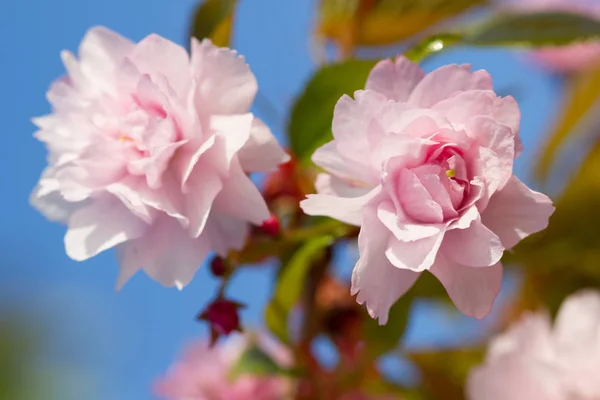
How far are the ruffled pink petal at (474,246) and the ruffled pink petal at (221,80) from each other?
0.11 meters

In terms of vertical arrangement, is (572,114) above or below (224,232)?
below

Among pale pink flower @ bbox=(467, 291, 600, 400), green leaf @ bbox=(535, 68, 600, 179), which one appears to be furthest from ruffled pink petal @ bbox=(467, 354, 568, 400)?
green leaf @ bbox=(535, 68, 600, 179)

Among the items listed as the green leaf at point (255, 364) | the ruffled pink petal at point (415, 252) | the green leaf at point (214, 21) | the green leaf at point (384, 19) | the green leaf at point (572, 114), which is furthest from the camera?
the green leaf at point (572, 114)

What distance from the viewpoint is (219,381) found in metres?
0.58

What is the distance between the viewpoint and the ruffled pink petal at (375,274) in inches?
10.6

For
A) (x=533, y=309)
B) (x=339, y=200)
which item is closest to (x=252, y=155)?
(x=339, y=200)

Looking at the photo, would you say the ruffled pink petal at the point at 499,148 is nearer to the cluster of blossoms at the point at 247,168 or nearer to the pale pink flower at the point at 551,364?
the cluster of blossoms at the point at 247,168

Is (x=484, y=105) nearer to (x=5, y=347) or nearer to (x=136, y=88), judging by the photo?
(x=136, y=88)

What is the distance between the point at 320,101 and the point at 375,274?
6.1 inches

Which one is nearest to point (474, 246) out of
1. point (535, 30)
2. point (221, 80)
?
point (221, 80)

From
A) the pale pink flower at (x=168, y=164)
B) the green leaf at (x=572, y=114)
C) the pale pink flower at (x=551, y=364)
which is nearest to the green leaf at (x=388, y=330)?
the pale pink flower at (x=551, y=364)

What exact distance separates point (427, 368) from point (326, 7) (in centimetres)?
33

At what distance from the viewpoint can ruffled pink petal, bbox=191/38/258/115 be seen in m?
0.31

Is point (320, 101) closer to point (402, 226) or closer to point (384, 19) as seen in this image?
point (402, 226)
